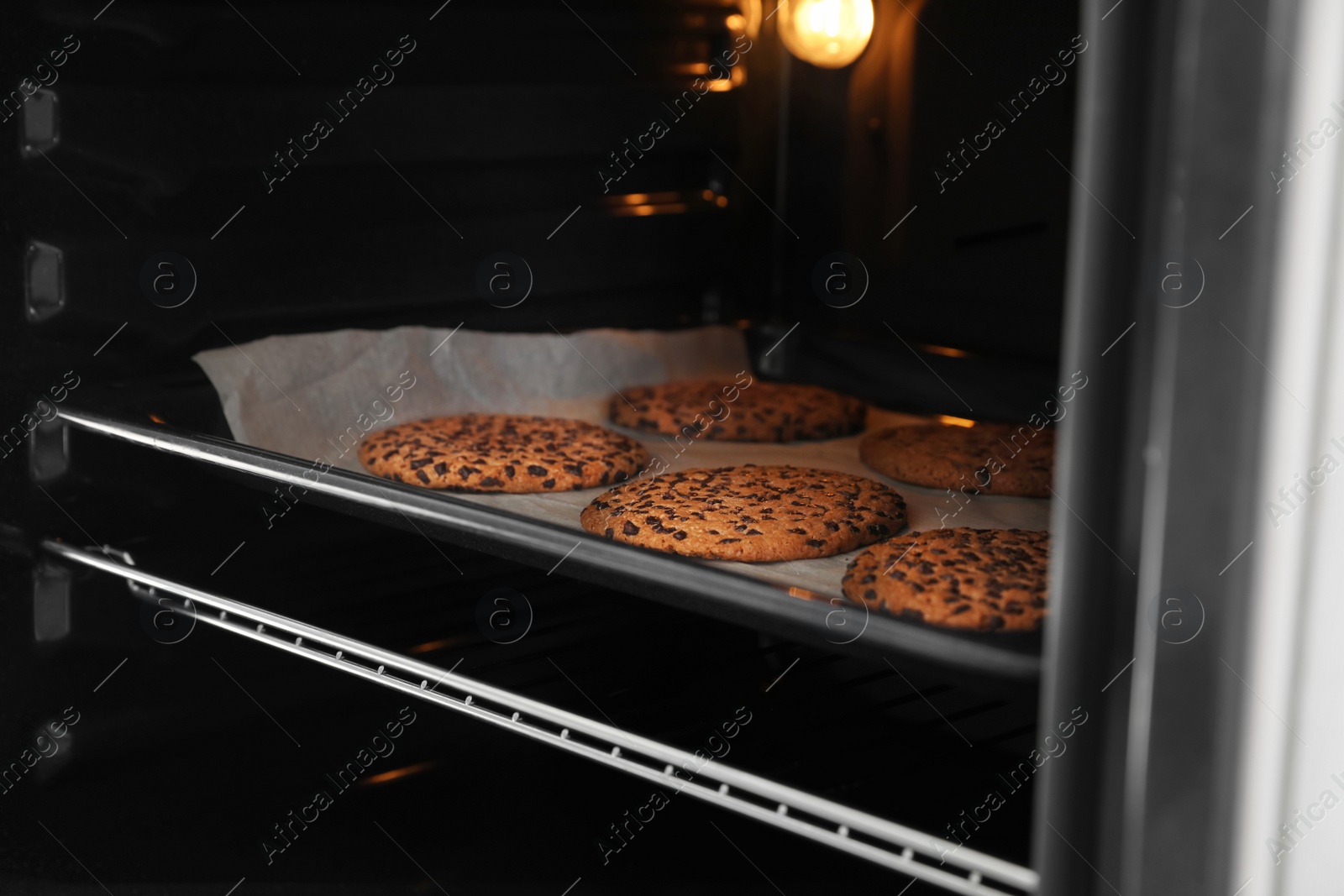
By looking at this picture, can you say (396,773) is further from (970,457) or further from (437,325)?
(970,457)

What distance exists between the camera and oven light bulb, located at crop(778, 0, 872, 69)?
7.02 feet

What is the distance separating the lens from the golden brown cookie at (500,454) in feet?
→ 5.75

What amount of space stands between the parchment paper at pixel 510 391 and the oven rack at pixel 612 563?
24 cm

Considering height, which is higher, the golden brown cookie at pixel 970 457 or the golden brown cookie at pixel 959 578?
the golden brown cookie at pixel 970 457

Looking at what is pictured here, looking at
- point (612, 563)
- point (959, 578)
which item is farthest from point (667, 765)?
point (959, 578)

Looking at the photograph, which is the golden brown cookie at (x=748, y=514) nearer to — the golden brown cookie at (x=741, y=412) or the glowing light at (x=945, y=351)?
the golden brown cookie at (x=741, y=412)

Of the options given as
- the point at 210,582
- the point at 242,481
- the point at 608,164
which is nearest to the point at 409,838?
the point at 210,582

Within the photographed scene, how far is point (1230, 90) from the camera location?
2.14 feet

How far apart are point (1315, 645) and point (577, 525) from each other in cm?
107

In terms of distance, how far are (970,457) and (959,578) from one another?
564 millimetres

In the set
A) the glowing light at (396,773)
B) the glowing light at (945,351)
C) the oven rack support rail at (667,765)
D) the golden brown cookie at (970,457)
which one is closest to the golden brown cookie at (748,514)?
the golden brown cookie at (970,457)

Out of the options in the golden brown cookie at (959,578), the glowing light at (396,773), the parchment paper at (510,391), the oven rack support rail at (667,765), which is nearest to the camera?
the oven rack support rail at (667,765)

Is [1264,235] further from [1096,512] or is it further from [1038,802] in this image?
[1038,802]

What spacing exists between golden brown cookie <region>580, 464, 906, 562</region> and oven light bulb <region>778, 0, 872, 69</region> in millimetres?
838
